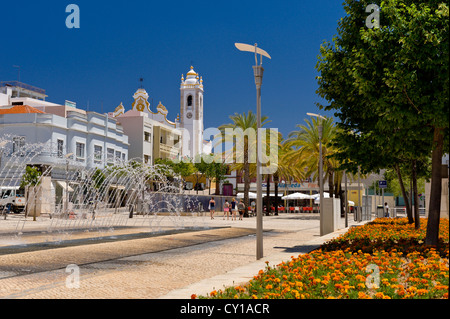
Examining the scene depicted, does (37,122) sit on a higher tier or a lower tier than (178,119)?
lower

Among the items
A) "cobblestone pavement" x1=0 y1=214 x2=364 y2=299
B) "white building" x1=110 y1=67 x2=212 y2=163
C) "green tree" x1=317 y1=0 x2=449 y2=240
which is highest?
"white building" x1=110 y1=67 x2=212 y2=163

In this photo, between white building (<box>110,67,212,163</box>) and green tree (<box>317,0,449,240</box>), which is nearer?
green tree (<box>317,0,449,240</box>)

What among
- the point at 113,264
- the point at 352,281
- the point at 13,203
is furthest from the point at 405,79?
the point at 13,203

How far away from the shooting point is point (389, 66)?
36.0 feet

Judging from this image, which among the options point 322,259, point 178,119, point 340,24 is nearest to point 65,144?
point 340,24

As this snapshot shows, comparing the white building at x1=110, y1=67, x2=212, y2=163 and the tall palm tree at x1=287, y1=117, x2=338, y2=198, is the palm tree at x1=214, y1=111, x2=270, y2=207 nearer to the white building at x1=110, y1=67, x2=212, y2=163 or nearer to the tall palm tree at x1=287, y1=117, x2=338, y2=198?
the tall palm tree at x1=287, y1=117, x2=338, y2=198

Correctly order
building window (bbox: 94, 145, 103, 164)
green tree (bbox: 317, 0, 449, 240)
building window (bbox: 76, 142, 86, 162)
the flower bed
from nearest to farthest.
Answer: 1. the flower bed
2. green tree (bbox: 317, 0, 449, 240)
3. building window (bbox: 76, 142, 86, 162)
4. building window (bbox: 94, 145, 103, 164)

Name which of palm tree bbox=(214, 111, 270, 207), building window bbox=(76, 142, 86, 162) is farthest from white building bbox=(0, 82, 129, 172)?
palm tree bbox=(214, 111, 270, 207)

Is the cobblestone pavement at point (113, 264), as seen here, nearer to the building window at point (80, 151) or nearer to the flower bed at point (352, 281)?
the flower bed at point (352, 281)

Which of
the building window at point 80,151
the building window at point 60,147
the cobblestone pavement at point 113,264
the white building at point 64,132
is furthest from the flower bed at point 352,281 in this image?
the building window at point 80,151

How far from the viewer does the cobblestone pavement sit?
7.80 m

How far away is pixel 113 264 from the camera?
1102cm
